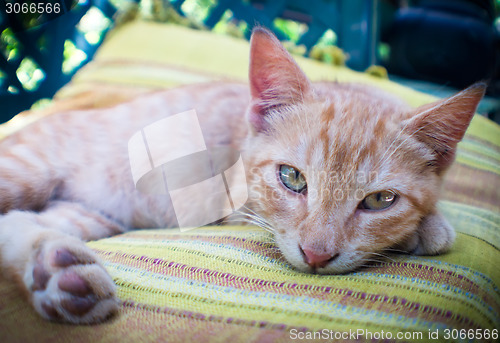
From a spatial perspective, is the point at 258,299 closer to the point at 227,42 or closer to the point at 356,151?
the point at 356,151

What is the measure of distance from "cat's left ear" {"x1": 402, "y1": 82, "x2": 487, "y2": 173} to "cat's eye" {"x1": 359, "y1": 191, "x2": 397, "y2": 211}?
0.73 ft

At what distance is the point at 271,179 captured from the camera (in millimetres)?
1321

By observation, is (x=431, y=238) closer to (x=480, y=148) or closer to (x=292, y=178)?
(x=292, y=178)

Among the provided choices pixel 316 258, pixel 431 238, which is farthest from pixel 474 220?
pixel 316 258

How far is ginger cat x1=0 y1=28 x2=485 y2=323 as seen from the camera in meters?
1.05

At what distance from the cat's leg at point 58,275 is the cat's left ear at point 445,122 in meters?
1.00

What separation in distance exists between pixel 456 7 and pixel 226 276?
13.9ft

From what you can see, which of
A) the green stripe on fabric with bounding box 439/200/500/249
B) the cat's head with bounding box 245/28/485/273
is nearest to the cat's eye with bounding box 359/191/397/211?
the cat's head with bounding box 245/28/485/273

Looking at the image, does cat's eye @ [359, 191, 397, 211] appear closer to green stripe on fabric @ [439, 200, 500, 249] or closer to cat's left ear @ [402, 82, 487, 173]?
cat's left ear @ [402, 82, 487, 173]

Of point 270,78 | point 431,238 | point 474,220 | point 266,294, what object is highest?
point 270,78

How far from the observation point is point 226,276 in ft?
3.58

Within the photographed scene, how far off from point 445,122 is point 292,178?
1.66 feet

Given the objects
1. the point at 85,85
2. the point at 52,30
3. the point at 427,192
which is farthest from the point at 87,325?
the point at 85,85

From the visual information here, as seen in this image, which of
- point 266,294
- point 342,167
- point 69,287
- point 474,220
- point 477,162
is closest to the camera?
point 69,287
